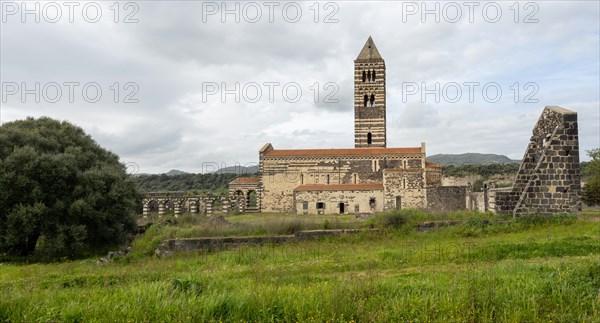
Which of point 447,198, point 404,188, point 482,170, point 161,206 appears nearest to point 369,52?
point 404,188

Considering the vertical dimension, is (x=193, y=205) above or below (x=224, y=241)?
below

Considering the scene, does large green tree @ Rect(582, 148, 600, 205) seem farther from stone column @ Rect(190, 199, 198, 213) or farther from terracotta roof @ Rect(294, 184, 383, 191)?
stone column @ Rect(190, 199, 198, 213)

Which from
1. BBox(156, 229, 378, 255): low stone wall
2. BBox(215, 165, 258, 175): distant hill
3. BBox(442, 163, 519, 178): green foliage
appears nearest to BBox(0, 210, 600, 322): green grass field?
BBox(156, 229, 378, 255): low stone wall

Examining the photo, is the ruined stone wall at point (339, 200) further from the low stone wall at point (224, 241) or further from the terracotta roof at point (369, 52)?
the low stone wall at point (224, 241)

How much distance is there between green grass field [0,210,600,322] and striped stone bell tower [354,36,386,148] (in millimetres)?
37784

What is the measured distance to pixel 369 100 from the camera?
49125 mm

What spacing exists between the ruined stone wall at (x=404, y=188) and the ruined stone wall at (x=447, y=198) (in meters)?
0.85

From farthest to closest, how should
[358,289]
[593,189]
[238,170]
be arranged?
1. [238,170]
2. [593,189]
3. [358,289]

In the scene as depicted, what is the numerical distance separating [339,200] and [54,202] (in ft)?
79.5

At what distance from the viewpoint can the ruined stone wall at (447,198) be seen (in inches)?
1325

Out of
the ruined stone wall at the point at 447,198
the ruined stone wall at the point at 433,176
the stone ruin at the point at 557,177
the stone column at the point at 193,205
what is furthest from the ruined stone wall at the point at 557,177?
the stone column at the point at 193,205

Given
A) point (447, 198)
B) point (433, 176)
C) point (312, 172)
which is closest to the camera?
point (447, 198)

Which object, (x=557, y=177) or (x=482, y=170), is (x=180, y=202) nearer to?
(x=557, y=177)

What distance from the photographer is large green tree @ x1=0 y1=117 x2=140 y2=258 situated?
16.2 m
